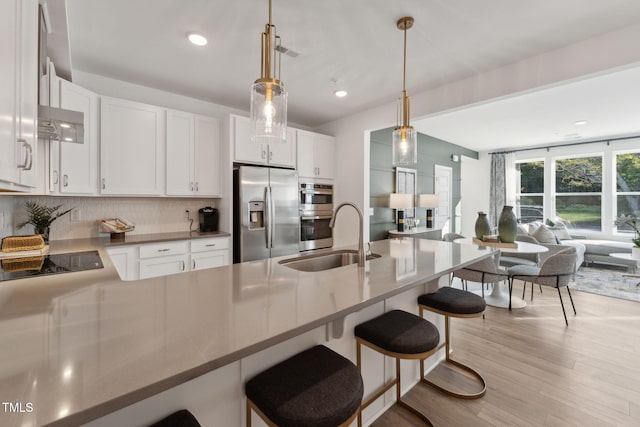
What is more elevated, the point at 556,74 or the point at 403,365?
the point at 556,74

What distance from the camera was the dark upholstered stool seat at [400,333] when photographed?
54.8 inches

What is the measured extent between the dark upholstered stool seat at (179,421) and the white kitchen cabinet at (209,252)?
89.7 inches

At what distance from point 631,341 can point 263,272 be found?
361 cm

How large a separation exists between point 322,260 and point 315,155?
8.23 feet

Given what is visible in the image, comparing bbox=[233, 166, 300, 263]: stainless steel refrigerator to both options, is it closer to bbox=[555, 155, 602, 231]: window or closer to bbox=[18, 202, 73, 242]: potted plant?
bbox=[18, 202, 73, 242]: potted plant

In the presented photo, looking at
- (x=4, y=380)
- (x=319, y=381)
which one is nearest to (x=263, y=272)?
(x=319, y=381)

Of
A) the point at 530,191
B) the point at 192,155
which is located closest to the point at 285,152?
the point at 192,155

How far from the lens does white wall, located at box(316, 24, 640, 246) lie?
87.8 inches

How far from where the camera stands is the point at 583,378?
2160 millimetres

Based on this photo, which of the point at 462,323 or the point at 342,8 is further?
the point at 462,323

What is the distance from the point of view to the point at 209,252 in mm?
3186

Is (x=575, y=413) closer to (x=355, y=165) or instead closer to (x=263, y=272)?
(x=263, y=272)

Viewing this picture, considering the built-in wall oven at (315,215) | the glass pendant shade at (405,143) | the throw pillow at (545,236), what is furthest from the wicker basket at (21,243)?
the throw pillow at (545,236)

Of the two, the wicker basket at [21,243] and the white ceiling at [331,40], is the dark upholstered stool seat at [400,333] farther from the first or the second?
the wicker basket at [21,243]
